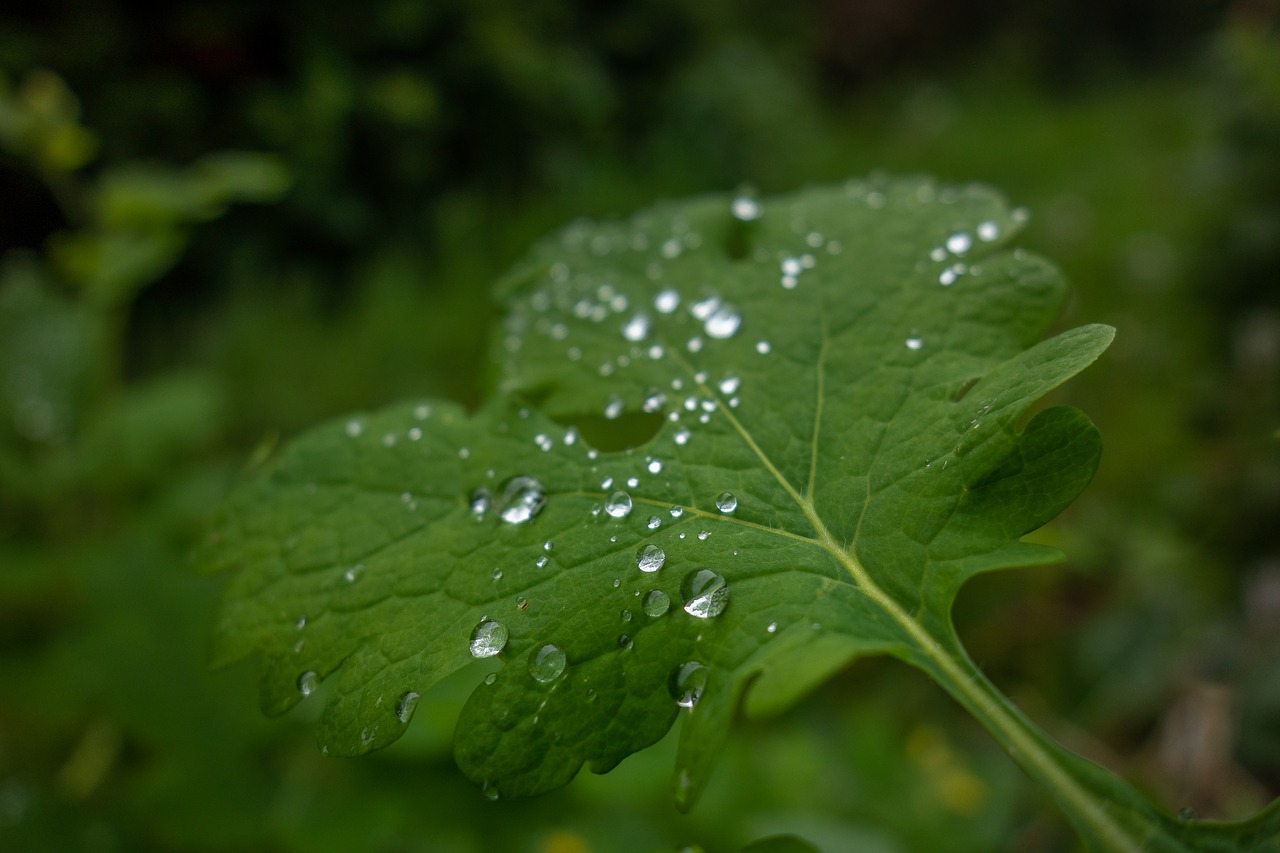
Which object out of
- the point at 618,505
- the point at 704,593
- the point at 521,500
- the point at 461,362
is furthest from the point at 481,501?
the point at 461,362

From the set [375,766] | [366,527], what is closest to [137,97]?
[375,766]

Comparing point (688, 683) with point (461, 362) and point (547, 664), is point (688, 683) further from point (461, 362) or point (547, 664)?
point (461, 362)

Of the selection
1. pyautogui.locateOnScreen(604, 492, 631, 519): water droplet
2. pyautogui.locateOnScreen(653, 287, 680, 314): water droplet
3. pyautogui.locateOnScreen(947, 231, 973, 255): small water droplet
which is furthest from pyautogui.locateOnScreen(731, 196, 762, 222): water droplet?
pyautogui.locateOnScreen(604, 492, 631, 519): water droplet

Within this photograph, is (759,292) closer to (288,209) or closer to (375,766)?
(375,766)

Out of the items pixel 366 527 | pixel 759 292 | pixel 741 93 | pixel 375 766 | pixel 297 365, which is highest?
pixel 759 292

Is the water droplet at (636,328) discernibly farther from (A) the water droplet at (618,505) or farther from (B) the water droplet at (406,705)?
(B) the water droplet at (406,705)

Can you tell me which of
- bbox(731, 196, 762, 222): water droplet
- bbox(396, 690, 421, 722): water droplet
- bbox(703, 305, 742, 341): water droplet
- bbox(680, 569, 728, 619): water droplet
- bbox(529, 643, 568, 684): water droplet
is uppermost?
bbox(731, 196, 762, 222): water droplet

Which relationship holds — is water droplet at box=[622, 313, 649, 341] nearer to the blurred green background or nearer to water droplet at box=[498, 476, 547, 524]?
water droplet at box=[498, 476, 547, 524]
